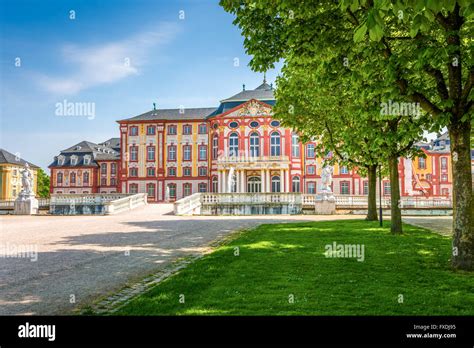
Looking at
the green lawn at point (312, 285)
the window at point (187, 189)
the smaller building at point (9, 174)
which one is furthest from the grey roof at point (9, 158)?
the green lawn at point (312, 285)

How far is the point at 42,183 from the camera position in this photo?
84.9 m

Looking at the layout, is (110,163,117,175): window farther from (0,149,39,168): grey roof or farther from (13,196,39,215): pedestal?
(13,196,39,215): pedestal

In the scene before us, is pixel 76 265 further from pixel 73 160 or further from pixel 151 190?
pixel 73 160

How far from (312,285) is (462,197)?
3845 mm

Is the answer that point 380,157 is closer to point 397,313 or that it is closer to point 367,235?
point 367,235

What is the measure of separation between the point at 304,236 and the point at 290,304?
8282mm

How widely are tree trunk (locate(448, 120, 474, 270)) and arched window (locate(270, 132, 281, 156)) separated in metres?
42.4

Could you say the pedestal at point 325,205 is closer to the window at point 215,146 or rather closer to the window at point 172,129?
the window at point 215,146

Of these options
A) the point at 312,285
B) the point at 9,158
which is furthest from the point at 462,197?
the point at 9,158

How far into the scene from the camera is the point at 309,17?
9.38 meters

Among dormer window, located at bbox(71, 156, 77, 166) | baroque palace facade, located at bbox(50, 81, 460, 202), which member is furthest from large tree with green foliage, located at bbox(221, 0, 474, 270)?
dormer window, located at bbox(71, 156, 77, 166)

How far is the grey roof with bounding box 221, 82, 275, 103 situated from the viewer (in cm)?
5219

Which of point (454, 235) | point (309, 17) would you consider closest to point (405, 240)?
point (454, 235)
